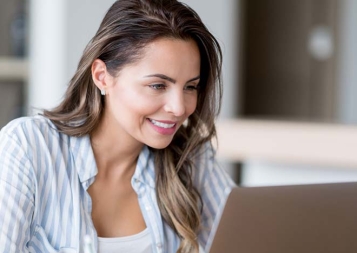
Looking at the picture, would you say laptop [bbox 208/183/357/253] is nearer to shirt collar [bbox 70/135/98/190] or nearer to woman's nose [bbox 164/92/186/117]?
woman's nose [bbox 164/92/186/117]

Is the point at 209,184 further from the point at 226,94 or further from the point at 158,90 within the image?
the point at 226,94

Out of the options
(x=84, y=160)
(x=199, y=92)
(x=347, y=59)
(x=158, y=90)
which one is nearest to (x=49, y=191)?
(x=84, y=160)

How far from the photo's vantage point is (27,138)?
168 cm

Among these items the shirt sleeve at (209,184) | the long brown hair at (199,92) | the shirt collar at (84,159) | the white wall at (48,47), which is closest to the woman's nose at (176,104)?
the long brown hair at (199,92)

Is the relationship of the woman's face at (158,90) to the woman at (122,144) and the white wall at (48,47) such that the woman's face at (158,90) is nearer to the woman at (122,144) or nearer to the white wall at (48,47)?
the woman at (122,144)

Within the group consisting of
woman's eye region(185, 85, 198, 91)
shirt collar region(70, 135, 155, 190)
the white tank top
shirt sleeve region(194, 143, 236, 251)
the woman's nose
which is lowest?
the white tank top

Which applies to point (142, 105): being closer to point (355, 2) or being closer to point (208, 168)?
point (208, 168)

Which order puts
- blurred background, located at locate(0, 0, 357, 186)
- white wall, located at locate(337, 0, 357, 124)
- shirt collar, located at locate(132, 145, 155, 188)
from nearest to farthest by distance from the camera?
1. shirt collar, located at locate(132, 145, 155, 188)
2. blurred background, located at locate(0, 0, 357, 186)
3. white wall, located at locate(337, 0, 357, 124)

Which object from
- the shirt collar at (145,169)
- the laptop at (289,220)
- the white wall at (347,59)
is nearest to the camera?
the laptop at (289,220)

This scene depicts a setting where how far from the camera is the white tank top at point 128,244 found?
1739mm

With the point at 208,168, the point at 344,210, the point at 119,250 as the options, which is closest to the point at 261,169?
the point at 208,168

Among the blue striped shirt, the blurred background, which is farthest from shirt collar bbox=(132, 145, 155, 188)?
the blurred background

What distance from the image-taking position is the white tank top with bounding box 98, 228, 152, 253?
1.74m

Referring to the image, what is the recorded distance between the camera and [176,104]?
1.66m
